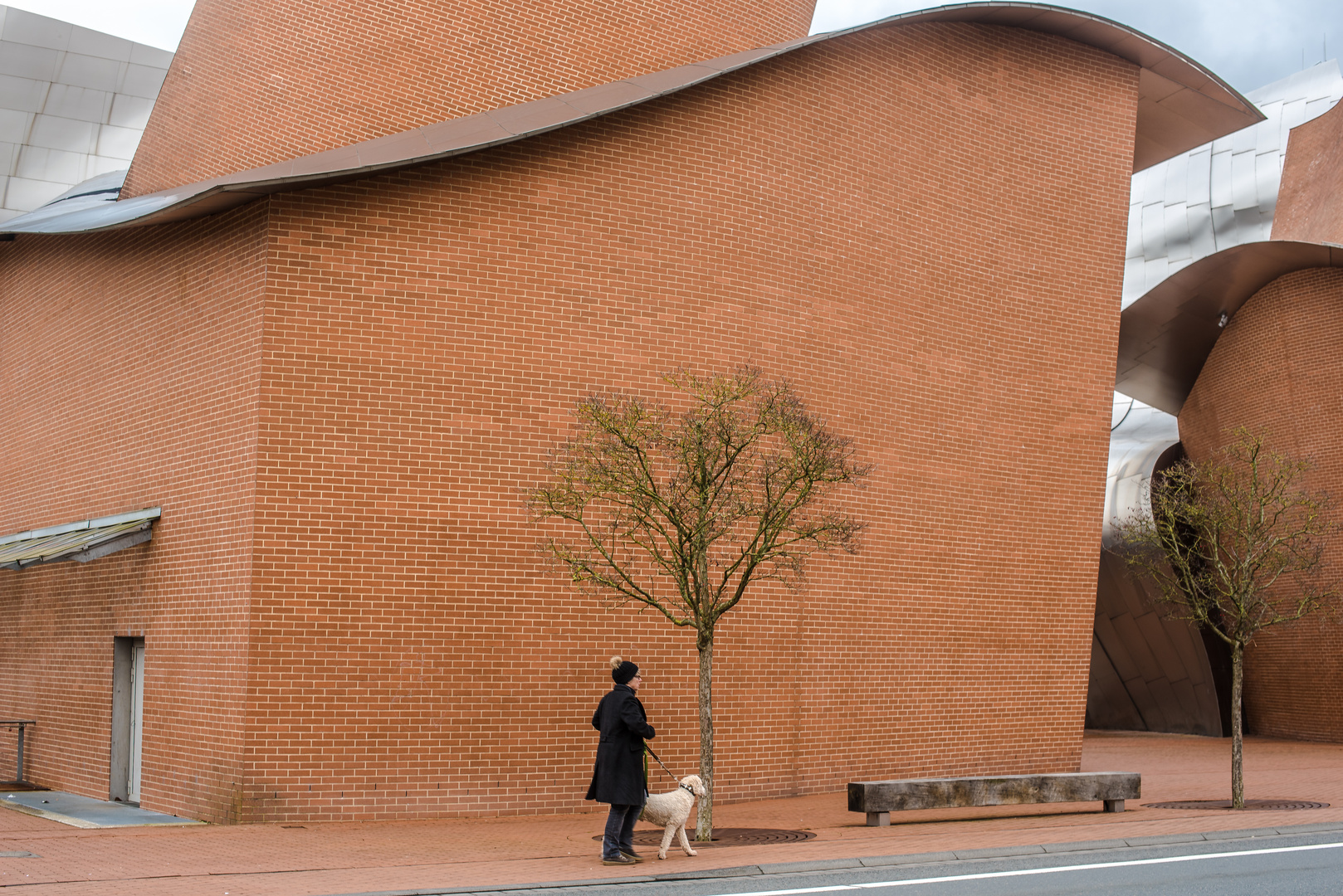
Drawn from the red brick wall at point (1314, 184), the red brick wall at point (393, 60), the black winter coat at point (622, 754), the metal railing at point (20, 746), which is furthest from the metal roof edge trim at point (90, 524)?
the red brick wall at point (1314, 184)

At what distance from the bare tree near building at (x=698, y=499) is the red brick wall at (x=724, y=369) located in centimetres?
40

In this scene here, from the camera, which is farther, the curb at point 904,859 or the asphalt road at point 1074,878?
the curb at point 904,859

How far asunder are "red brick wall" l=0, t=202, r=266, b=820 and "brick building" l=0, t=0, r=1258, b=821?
7 centimetres

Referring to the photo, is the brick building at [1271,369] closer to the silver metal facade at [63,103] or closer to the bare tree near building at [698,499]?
the bare tree near building at [698,499]

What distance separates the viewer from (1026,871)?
9102 millimetres

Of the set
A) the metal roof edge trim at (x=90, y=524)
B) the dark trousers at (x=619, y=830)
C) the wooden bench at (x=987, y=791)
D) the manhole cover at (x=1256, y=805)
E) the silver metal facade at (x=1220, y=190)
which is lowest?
the manhole cover at (x=1256, y=805)

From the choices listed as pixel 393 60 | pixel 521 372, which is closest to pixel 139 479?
pixel 521 372

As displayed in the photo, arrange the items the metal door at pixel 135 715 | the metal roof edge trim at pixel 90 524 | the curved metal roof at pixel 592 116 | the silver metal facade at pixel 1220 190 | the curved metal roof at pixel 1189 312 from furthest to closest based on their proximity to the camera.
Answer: the silver metal facade at pixel 1220 190 → the curved metal roof at pixel 1189 312 → the metal door at pixel 135 715 → the metal roof edge trim at pixel 90 524 → the curved metal roof at pixel 592 116

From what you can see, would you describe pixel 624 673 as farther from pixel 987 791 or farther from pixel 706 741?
pixel 987 791

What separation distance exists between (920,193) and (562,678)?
771cm

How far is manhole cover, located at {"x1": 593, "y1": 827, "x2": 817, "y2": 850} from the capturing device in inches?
417

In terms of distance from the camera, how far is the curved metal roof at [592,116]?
12.3 metres

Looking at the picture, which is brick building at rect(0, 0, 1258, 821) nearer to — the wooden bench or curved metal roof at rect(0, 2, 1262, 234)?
curved metal roof at rect(0, 2, 1262, 234)

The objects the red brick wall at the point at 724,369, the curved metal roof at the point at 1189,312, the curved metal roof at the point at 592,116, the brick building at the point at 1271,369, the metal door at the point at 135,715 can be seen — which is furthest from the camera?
the brick building at the point at 1271,369
